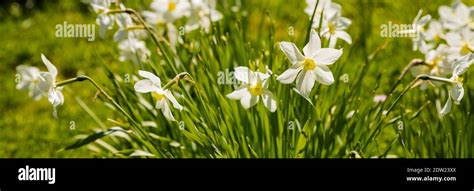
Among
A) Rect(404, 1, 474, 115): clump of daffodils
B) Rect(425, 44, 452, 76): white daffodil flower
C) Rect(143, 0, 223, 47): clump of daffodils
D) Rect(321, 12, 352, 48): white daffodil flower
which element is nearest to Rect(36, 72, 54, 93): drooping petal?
Rect(143, 0, 223, 47): clump of daffodils

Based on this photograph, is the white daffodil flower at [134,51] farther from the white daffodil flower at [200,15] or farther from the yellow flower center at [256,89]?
the yellow flower center at [256,89]

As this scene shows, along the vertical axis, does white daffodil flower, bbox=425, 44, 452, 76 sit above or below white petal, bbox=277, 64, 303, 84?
above

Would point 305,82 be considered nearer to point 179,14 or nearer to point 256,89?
point 256,89

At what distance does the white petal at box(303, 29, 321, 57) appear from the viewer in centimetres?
206

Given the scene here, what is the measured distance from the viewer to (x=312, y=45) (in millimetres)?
2074

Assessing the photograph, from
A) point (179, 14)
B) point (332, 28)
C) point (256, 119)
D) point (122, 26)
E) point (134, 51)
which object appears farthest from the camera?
point (179, 14)

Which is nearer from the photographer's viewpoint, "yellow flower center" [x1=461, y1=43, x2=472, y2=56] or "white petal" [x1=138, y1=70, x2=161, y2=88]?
"white petal" [x1=138, y1=70, x2=161, y2=88]

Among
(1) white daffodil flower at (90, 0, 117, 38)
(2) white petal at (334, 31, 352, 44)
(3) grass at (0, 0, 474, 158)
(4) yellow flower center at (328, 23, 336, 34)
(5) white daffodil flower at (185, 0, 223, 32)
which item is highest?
(5) white daffodil flower at (185, 0, 223, 32)

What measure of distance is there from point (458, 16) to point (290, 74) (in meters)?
0.98

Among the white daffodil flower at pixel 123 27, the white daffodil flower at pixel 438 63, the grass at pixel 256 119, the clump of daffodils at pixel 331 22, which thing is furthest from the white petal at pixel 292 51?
the white daffodil flower at pixel 123 27

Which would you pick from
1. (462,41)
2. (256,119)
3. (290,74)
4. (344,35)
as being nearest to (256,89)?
(290,74)

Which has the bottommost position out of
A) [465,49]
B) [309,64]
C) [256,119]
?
[256,119]

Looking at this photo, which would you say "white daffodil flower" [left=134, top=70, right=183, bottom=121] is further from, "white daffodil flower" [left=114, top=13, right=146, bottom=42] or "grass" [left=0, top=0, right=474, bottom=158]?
"white daffodil flower" [left=114, top=13, right=146, bottom=42]
